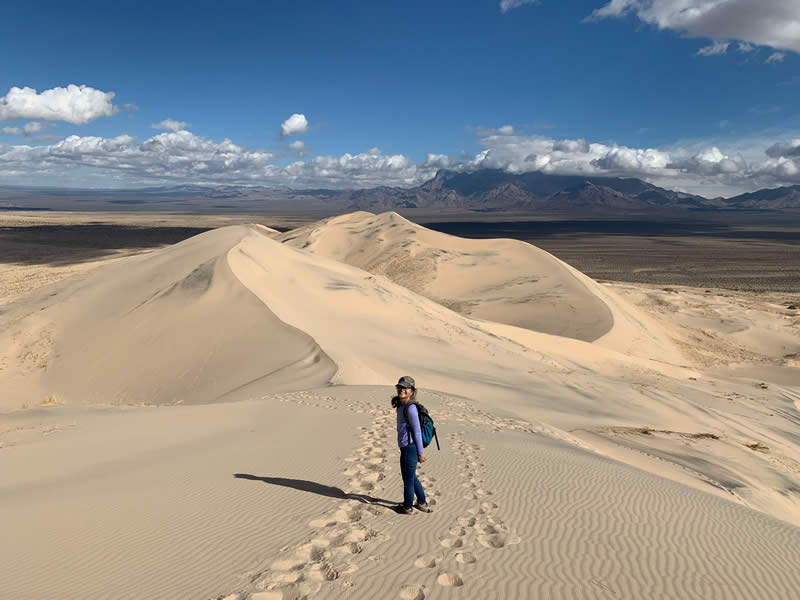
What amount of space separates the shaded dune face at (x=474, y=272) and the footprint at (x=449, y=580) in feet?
68.1

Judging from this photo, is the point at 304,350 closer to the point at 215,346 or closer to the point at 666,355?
the point at 215,346

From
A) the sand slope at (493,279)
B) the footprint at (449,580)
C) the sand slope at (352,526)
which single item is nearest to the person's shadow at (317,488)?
the sand slope at (352,526)

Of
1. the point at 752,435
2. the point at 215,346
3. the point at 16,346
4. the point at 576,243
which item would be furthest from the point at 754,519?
the point at 576,243

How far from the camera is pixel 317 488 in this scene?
5102 mm

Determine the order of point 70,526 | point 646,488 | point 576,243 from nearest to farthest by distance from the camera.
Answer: point 70,526 → point 646,488 → point 576,243

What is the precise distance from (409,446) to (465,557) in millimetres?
1098

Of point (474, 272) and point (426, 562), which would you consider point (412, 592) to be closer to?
point (426, 562)

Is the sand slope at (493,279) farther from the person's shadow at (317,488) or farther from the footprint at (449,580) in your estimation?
the footprint at (449,580)

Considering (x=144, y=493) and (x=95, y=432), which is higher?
(x=144, y=493)

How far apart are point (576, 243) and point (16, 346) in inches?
3039

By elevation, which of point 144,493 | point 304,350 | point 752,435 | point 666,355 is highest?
point 144,493

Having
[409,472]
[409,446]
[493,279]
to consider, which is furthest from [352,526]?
[493,279]

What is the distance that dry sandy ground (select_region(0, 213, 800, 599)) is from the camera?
139 inches

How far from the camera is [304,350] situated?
44.4 feet
